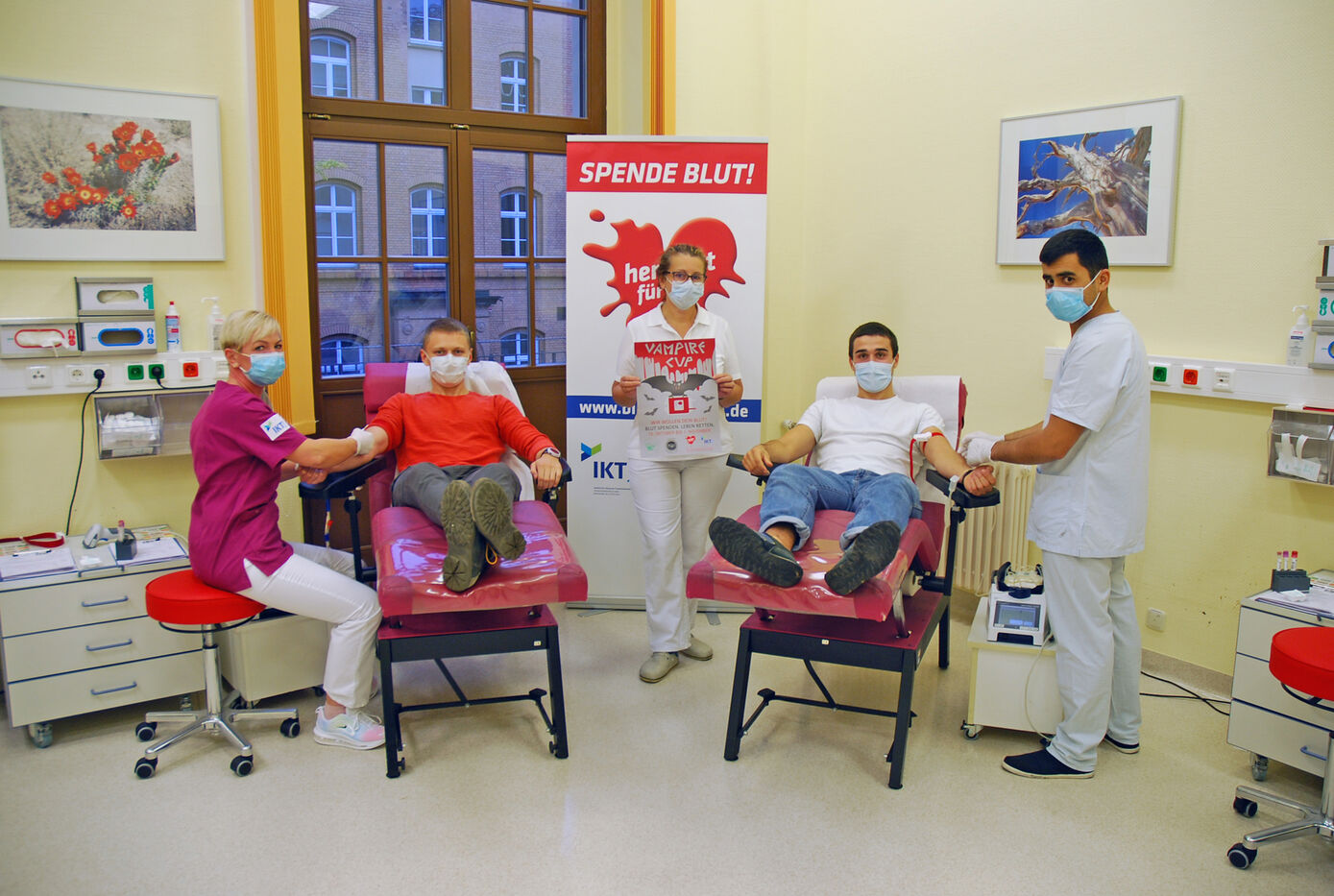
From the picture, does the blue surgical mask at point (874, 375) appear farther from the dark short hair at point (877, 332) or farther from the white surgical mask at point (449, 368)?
the white surgical mask at point (449, 368)

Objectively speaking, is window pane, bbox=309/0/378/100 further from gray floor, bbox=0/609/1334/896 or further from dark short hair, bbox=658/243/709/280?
gray floor, bbox=0/609/1334/896

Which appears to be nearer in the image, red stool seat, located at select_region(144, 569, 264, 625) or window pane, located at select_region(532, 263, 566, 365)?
red stool seat, located at select_region(144, 569, 264, 625)

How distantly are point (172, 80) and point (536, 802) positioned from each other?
2890mm

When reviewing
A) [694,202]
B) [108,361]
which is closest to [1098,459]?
[694,202]

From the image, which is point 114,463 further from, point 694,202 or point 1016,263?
point 1016,263

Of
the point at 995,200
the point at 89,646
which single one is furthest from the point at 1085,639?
A: the point at 89,646

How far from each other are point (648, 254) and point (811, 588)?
194cm

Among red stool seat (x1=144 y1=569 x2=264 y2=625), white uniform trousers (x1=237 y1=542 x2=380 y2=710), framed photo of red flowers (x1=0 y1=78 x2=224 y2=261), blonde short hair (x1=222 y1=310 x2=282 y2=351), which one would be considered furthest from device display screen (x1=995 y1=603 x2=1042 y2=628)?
framed photo of red flowers (x1=0 y1=78 x2=224 y2=261)

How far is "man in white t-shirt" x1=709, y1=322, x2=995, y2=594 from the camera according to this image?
8.81 ft

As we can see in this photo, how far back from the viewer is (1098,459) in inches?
112

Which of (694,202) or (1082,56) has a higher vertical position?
(1082,56)

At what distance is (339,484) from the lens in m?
3.30

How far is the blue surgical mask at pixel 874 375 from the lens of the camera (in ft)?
11.5

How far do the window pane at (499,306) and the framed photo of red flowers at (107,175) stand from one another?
1.35 metres
